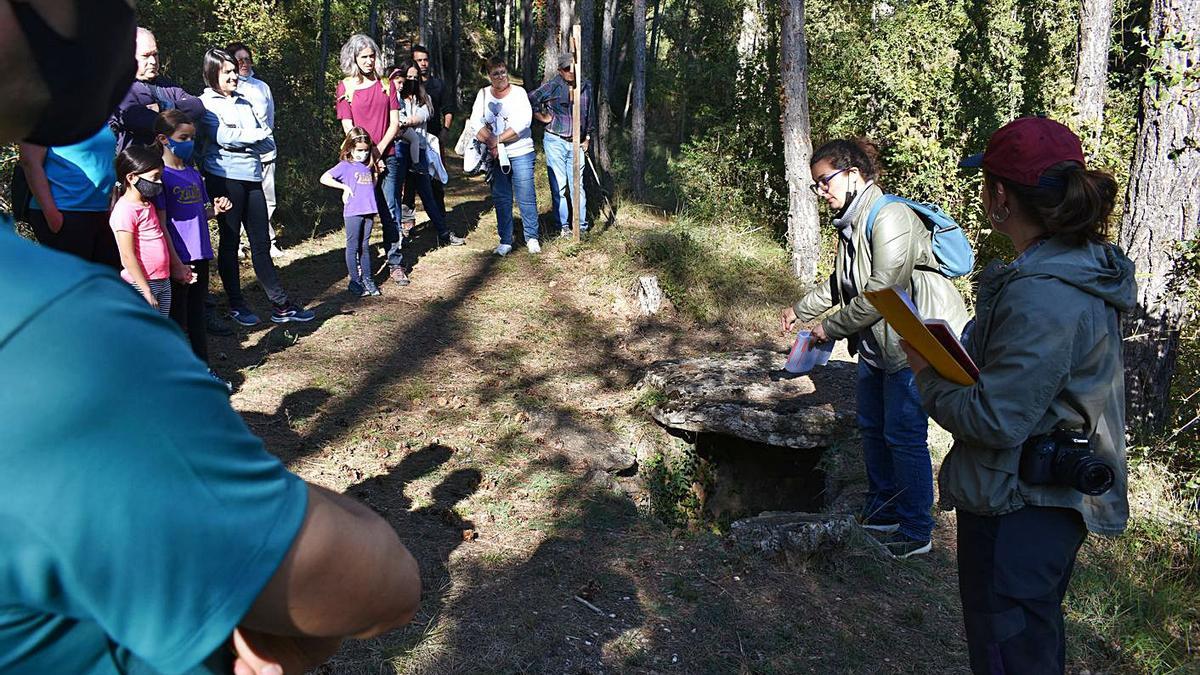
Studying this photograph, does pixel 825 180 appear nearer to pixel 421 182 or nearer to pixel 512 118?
pixel 512 118

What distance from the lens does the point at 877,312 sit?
4.20 metres

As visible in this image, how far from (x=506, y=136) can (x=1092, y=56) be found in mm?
6537

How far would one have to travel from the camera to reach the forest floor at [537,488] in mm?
3881

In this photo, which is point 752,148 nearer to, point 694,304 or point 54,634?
point 694,304

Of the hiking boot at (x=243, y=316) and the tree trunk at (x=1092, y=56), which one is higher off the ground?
the tree trunk at (x=1092, y=56)

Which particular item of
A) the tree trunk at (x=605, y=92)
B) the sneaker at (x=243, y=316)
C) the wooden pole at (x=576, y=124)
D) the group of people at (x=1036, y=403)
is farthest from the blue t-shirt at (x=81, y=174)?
the tree trunk at (x=605, y=92)

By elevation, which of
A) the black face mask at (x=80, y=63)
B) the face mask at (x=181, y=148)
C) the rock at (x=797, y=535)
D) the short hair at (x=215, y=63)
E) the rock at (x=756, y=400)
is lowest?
the rock at (x=797, y=535)

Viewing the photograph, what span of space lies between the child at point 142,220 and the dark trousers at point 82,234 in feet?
0.19

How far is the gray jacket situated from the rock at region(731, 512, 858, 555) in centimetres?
496

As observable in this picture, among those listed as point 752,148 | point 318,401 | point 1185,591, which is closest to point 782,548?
point 1185,591

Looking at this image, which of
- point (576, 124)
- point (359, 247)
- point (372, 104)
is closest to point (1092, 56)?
point (576, 124)

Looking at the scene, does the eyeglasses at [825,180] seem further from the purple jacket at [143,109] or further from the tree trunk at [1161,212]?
the purple jacket at [143,109]

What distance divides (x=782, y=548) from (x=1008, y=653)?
211 cm

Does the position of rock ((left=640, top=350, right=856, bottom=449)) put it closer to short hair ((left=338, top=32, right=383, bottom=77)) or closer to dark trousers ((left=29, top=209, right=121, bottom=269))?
dark trousers ((left=29, top=209, right=121, bottom=269))
